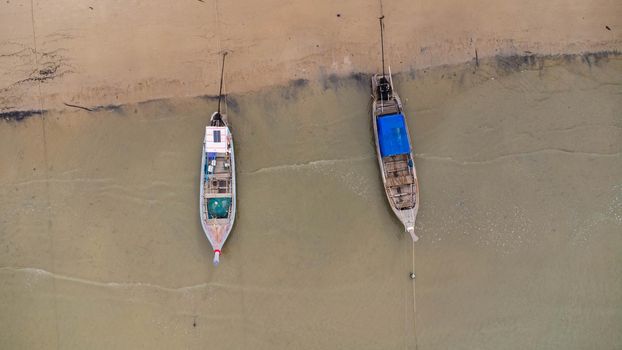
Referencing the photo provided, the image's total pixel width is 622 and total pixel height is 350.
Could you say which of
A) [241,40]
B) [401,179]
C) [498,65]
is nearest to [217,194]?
[241,40]

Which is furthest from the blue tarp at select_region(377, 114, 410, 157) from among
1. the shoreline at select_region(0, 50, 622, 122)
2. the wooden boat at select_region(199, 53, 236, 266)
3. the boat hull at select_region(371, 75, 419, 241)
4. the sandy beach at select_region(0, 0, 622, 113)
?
the wooden boat at select_region(199, 53, 236, 266)

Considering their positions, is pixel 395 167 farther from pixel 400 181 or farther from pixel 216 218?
pixel 216 218

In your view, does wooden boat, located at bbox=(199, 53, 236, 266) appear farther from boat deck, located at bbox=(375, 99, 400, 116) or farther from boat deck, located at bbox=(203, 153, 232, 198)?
boat deck, located at bbox=(375, 99, 400, 116)

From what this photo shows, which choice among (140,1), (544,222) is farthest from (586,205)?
(140,1)

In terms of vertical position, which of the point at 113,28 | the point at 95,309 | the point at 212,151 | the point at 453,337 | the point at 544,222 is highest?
the point at 113,28

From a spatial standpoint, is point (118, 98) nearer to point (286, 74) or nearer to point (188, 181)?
point (188, 181)

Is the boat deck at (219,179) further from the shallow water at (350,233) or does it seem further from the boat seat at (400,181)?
the boat seat at (400,181)

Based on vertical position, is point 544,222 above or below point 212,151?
below
